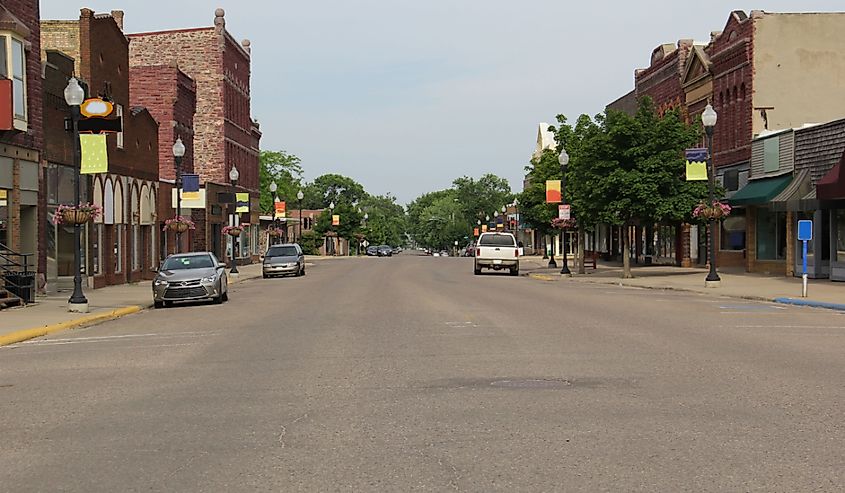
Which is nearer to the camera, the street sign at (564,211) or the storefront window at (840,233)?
the storefront window at (840,233)

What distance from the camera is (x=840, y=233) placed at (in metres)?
34.7

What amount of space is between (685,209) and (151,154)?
74.0 feet

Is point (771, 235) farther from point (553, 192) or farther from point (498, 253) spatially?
point (498, 253)

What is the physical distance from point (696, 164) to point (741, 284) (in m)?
4.34

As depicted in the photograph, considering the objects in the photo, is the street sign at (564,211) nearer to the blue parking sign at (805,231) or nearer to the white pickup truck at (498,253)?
the white pickup truck at (498,253)

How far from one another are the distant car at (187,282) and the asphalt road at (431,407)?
7.38 meters

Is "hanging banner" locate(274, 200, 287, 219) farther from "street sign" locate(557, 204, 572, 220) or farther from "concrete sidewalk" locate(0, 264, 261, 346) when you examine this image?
"concrete sidewalk" locate(0, 264, 261, 346)

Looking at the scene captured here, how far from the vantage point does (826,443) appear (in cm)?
827

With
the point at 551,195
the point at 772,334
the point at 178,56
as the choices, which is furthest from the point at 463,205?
the point at 772,334

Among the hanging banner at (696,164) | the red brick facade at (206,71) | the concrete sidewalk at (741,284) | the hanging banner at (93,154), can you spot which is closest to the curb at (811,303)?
the concrete sidewalk at (741,284)

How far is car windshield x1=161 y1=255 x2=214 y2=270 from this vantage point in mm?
28750

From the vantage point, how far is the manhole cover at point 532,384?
37.2ft

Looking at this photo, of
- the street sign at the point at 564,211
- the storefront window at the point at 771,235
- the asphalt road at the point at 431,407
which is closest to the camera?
the asphalt road at the point at 431,407

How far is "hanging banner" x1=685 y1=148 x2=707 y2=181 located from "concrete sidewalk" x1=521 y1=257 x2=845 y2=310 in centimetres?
371
